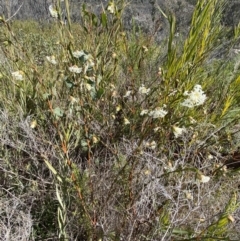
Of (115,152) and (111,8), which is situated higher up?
(111,8)

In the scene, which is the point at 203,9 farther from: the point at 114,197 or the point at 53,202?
the point at 53,202

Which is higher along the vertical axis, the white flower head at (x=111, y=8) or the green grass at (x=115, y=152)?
the white flower head at (x=111, y=8)

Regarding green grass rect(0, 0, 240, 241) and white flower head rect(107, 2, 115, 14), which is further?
white flower head rect(107, 2, 115, 14)

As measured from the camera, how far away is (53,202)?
1.47 metres

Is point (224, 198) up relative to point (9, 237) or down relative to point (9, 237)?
up

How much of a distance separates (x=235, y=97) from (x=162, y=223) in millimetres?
888

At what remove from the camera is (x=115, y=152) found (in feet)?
4.81

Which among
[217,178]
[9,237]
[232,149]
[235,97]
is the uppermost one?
[235,97]

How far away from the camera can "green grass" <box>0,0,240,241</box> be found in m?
1.26

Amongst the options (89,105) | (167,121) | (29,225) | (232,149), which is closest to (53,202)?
(29,225)

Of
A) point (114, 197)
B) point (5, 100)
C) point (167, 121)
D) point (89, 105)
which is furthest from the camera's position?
point (5, 100)

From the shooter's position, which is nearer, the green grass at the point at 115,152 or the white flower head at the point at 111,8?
the green grass at the point at 115,152

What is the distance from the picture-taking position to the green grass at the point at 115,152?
4.13 feet

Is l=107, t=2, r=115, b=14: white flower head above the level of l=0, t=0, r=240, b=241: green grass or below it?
above
